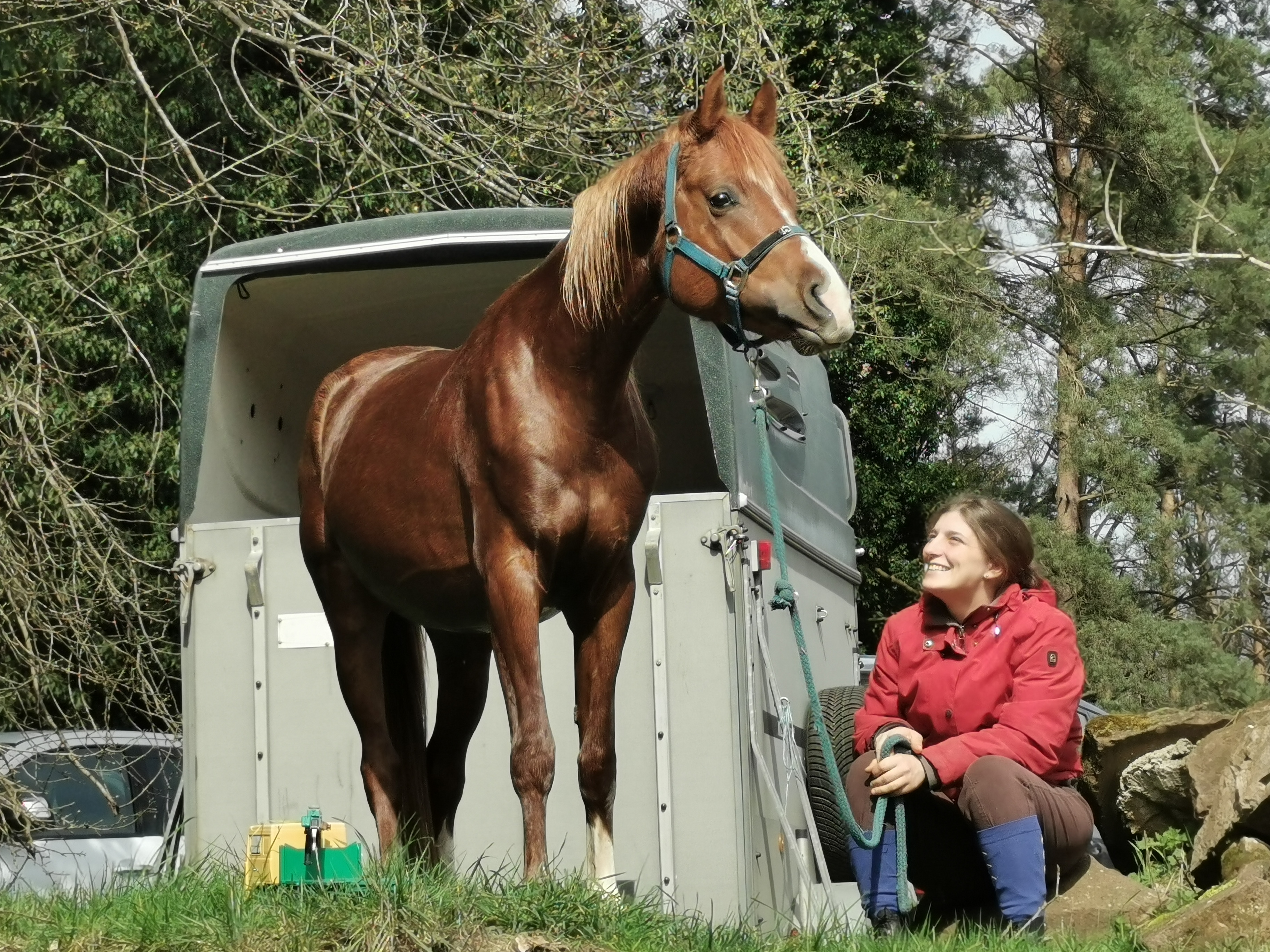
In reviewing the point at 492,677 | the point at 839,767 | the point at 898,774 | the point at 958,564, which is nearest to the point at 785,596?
the point at 958,564

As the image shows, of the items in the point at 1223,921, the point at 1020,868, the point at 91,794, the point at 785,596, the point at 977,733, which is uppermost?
the point at 785,596

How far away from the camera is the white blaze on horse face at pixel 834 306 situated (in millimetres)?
3275

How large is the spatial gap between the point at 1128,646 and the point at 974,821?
15935 millimetres

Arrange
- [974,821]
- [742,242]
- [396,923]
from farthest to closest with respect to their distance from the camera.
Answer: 1. [974,821]
2. [742,242]
3. [396,923]

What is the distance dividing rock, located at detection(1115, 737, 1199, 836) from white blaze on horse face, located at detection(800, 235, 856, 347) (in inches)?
147

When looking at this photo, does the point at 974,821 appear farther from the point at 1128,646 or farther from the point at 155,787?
the point at 1128,646

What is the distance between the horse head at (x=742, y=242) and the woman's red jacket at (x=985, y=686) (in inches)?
44.1

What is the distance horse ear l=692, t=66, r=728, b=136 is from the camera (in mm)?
3520

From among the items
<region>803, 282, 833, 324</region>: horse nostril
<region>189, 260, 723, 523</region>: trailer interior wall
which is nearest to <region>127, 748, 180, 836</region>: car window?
<region>189, 260, 723, 523</region>: trailer interior wall

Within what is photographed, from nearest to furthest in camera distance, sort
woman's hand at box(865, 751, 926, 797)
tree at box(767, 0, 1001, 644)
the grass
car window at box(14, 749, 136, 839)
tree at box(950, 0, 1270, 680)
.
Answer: the grass < woman's hand at box(865, 751, 926, 797) < car window at box(14, 749, 136, 839) < tree at box(767, 0, 1001, 644) < tree at box(950, 0, 1270, 680)

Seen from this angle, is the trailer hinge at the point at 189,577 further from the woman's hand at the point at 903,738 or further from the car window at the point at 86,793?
the car window at the point at 86,793

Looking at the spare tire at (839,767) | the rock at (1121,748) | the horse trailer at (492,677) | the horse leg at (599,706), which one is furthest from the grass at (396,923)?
the rock at (1121,748)

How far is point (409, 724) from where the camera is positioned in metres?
4.57

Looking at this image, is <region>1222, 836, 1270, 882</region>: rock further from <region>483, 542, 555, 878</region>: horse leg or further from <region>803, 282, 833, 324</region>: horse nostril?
<region>803, 282, 833, 324</region>: horse nostril
